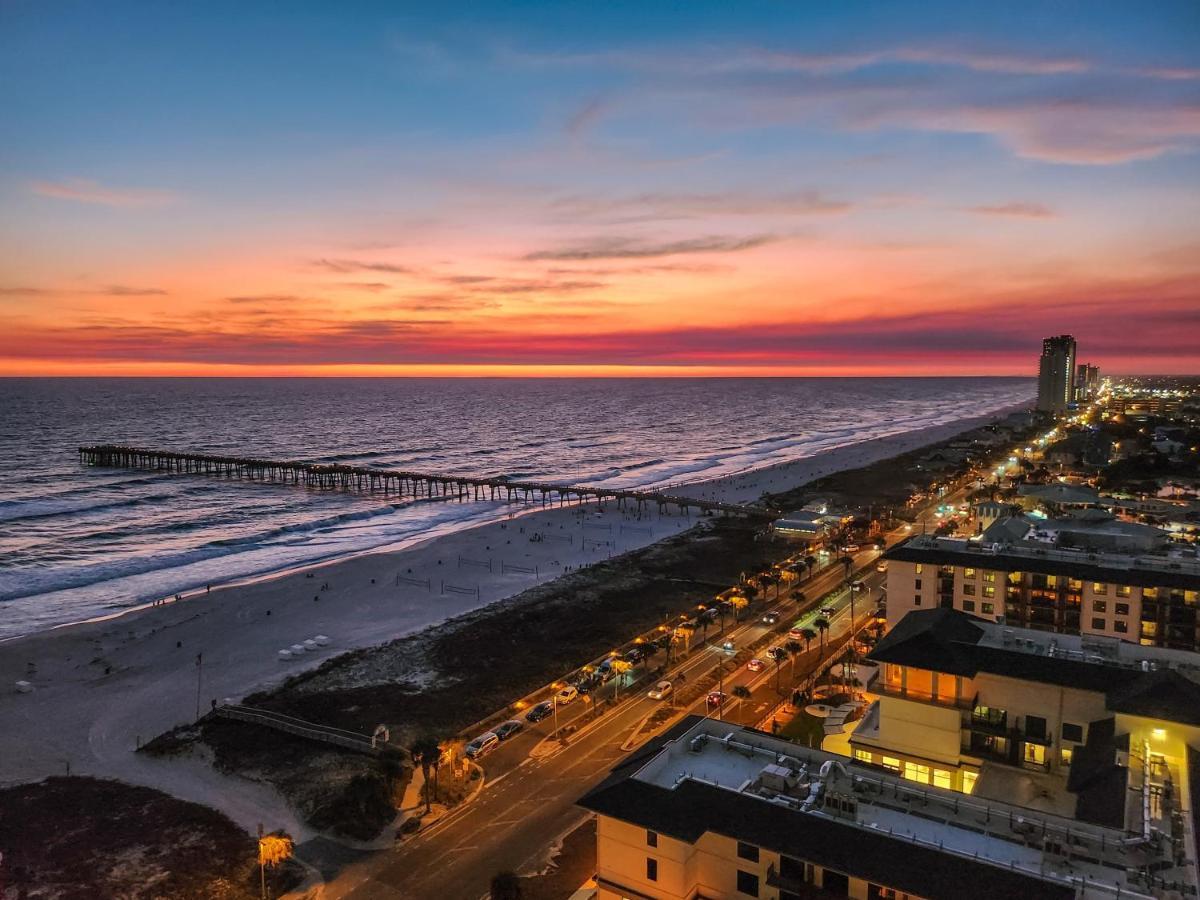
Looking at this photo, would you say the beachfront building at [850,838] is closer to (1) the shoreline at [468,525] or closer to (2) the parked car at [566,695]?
(2) the parked car at [566,695]

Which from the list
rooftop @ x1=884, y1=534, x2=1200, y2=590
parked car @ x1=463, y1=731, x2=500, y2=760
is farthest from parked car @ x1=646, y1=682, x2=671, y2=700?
rooftop @ x1=884, y1=534, x2=1200, y2=590

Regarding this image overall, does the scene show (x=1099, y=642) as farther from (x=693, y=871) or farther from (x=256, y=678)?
(x=256, y=678)

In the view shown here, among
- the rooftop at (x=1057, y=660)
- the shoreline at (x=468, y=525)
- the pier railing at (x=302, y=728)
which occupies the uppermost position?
the rooftop at (x=1057, y=660)

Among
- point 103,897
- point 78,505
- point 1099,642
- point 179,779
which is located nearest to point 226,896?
point 103,897

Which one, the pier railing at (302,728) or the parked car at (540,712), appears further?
the parked car at (540,712)

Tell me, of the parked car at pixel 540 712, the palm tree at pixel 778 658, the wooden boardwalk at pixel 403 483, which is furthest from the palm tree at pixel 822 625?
the wooden boardwalk at pixel 403 483
